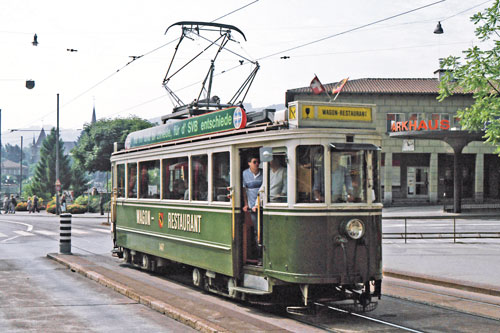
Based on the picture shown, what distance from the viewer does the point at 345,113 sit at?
965 cm

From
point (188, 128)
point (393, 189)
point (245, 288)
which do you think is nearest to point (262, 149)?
point (245, 288)

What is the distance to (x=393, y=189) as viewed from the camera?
5088 cm

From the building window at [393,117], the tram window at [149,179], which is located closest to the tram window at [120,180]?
the tram window at [149,179]

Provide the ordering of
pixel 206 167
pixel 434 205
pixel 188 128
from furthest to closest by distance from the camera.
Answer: pixel 434 205 < pixel 188 128 < pixel 206 167

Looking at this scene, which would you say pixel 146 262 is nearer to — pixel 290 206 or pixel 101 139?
pixel 290 206

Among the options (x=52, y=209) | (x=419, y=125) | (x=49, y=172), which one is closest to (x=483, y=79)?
(x=419, y=125)

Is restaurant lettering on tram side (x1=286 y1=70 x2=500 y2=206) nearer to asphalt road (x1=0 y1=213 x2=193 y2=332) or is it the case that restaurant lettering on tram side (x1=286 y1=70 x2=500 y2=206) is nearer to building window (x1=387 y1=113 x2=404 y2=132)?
building window (x1=387 y1=113 x2=404 y2=132)

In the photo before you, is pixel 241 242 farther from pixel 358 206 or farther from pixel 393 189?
pixel 393 189

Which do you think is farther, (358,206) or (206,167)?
(206,167)

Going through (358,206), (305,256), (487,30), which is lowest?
(305,256)

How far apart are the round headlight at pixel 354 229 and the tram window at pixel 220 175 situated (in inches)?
89.1

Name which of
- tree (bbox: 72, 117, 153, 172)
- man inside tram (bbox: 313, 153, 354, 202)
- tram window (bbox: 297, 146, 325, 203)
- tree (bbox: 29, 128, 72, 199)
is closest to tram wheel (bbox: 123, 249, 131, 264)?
tram window (bbox: 297, 146, 325, 203)

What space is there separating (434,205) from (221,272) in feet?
137

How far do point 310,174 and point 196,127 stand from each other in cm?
345
